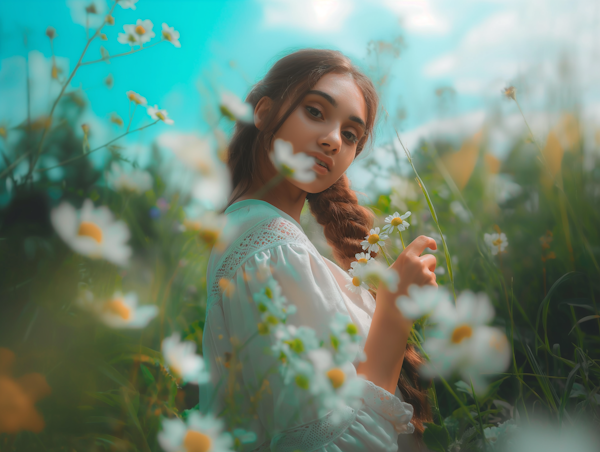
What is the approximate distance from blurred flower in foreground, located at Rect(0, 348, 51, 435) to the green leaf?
1.26 ft

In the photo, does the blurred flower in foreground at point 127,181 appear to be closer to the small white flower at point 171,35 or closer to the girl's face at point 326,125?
the small white flower at point 171,35

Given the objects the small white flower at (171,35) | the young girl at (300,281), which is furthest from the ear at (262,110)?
the small white flower at (171,35)

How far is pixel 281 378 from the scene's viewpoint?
1.20 ft

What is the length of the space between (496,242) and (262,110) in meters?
0.46

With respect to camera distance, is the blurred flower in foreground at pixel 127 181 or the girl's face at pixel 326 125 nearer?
the blurred flower in foreground at pixel 127 181

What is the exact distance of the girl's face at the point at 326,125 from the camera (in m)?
0.55

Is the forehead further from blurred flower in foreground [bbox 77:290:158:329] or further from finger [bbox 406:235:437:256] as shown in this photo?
blurred flower in foreground [bbox 77:290:158:329]

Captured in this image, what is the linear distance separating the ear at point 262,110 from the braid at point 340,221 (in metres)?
0.28

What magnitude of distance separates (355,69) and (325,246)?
0.43 m

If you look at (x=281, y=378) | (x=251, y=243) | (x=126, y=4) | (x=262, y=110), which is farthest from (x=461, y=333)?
(x=262, y=110)

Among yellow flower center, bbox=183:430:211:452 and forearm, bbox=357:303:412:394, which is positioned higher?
yellow flower center, bbox=183:430:211:452

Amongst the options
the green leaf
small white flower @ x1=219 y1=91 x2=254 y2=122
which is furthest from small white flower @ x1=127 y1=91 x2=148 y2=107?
the green leaf

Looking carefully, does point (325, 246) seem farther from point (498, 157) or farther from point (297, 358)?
point (297, 358)

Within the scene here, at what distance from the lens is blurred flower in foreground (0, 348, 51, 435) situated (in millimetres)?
158
